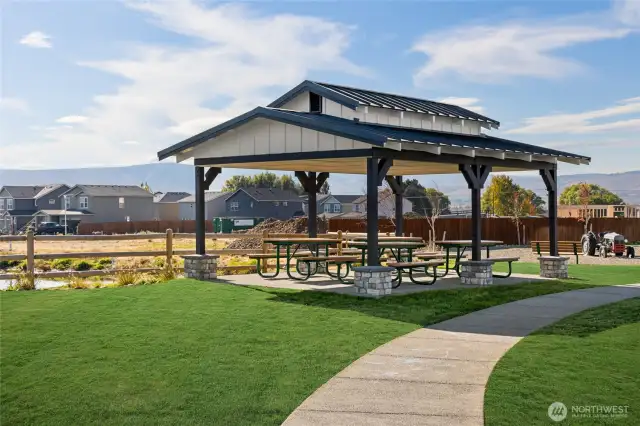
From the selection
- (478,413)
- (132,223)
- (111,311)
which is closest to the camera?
(478,413)

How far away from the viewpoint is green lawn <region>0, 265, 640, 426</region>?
6969 millimetres

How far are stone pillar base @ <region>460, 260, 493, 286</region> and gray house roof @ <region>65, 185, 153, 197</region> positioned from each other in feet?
232

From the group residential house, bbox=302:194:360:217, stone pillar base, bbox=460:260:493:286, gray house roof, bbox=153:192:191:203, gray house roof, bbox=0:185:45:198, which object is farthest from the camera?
gray house roof, bbox=153:192:191:203

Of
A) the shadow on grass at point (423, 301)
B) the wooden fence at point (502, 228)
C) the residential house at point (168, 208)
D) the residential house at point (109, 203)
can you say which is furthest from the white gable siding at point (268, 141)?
the residential house at point (168, 208)

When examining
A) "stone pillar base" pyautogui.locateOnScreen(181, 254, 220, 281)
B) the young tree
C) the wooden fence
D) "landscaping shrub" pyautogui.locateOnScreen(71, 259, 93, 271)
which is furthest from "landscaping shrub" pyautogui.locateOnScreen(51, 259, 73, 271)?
the young tree

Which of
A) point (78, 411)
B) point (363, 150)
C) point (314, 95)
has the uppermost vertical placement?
point (314, 95)

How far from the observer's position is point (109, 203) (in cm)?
8269

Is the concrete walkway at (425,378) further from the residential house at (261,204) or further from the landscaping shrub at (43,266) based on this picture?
the residential house at (261,204)

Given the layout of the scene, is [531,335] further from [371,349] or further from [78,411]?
[78,411]

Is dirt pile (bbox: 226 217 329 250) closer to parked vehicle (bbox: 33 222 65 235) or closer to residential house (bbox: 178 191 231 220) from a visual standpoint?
parked vehicle (bbox: 33 222 65 235)

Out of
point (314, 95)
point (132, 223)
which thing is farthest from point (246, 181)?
point (314, 95)

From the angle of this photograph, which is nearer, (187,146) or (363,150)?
(363,150)

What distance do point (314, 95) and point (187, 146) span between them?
3424 millimetres

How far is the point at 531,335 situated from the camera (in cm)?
→ 1016
